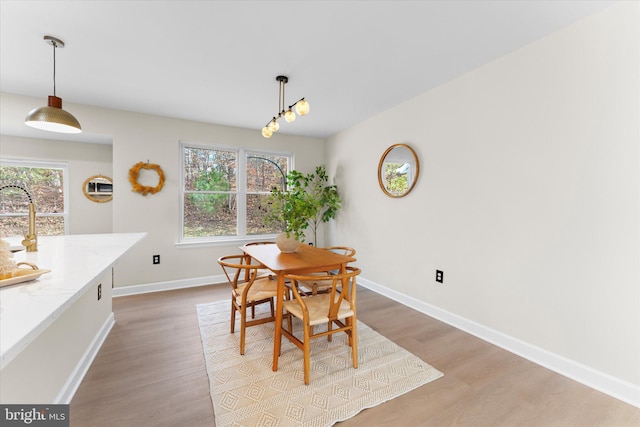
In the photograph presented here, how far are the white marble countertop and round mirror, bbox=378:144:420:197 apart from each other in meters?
2.75

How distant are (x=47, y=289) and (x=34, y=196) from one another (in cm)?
360

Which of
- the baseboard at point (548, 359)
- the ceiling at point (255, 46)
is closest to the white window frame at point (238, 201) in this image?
the ceiling at point (255, 46)

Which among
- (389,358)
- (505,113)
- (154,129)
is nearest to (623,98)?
(505,113)

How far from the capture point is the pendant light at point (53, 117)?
182 centimetres

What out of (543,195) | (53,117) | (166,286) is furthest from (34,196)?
(543,195)

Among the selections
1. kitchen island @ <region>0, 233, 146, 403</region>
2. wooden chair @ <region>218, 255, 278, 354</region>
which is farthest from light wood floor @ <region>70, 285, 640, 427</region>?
wooden chair @ <region>218, 255, 278, 354</region>

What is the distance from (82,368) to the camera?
185 cm

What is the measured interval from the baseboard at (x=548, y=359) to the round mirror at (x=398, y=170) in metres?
1.33

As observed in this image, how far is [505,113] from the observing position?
7.34ft

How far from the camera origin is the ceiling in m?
1.70

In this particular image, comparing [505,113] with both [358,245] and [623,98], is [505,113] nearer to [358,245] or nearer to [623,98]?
[623,98]

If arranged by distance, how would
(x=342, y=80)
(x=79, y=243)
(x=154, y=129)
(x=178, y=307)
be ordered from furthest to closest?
(x=154, y=129) < (x=178, y=307) < (x=342, y=80) < (x=79, y=243)

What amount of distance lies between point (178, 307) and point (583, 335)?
364 cm

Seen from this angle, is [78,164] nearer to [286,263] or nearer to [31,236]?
[31,236]
